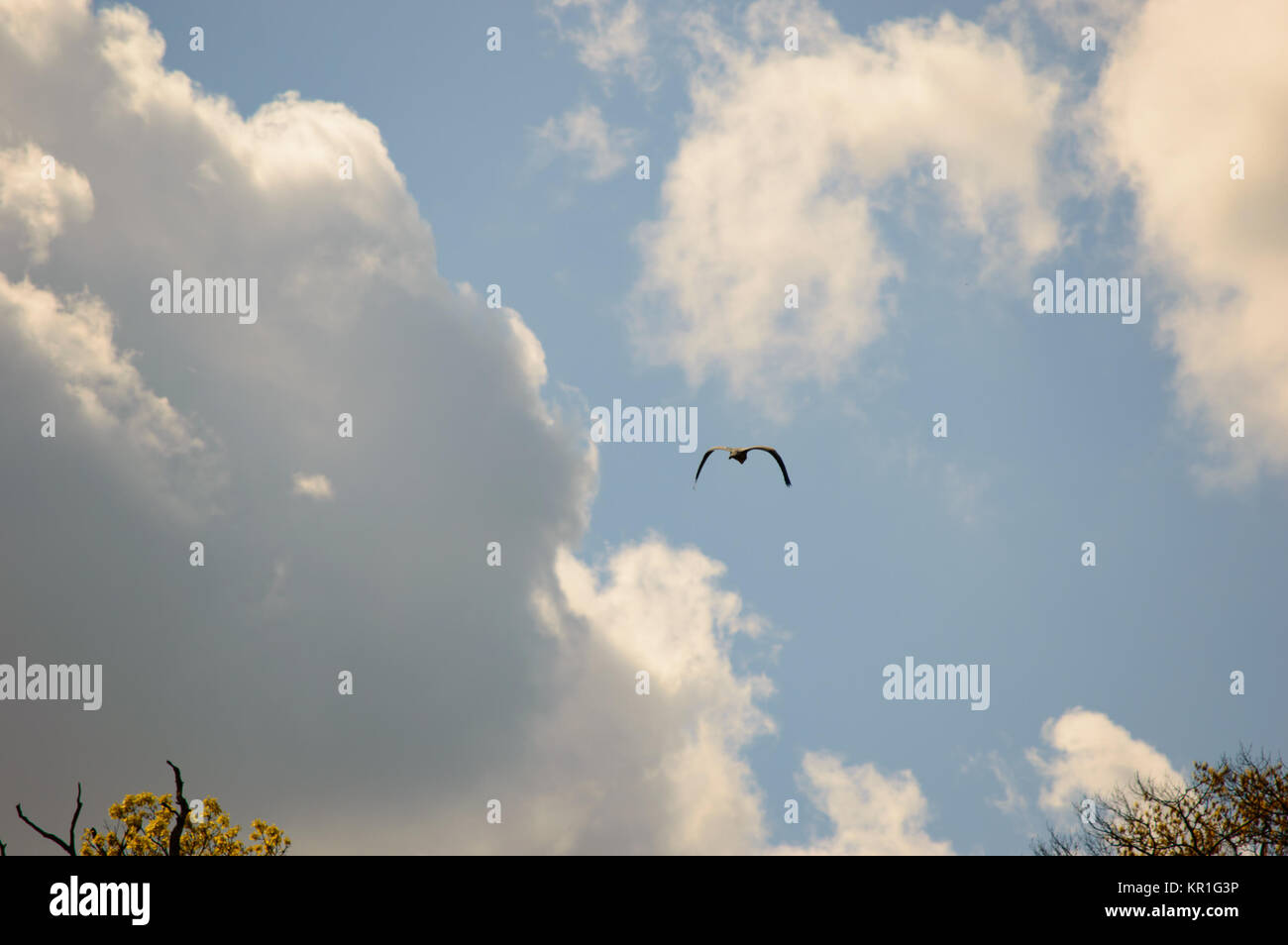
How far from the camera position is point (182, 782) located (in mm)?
12719
